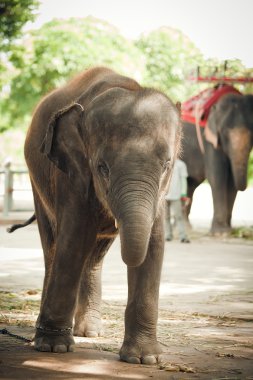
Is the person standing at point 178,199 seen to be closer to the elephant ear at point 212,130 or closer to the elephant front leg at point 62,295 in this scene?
the elephant ear at point 212,130

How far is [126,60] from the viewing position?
4106cm

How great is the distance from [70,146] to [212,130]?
1298 centimetres

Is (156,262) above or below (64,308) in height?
above

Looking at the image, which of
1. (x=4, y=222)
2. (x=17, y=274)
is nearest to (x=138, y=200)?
(x=17, y=274)

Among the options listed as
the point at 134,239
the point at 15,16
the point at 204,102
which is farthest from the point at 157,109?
the point at 204,102

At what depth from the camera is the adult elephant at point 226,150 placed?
59.2 ft

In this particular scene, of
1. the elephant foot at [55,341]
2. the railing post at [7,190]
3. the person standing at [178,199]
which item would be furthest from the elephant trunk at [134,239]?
the railing post at [7,190]

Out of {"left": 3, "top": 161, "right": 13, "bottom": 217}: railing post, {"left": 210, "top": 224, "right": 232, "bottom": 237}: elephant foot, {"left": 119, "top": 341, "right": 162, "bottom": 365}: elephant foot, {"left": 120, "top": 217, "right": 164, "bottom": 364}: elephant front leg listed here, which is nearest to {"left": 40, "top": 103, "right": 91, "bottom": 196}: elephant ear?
{"left": 120, "top": 217, "right": 164, "bottom": 364}: elephant front leg

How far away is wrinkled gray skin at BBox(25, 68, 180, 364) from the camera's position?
18.3 ft

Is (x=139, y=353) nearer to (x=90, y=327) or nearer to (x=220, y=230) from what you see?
(x=90, y=327)

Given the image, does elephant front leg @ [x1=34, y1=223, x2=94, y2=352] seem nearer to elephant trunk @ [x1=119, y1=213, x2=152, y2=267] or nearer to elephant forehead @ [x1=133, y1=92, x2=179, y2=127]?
elephant trunk @ [x1=119, y1=213, x2=152, y2=267]

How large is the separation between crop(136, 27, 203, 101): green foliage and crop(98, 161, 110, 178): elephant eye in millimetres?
42438

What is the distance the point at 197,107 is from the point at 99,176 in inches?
558

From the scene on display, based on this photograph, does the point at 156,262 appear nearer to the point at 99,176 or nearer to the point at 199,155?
the point at 99,176
